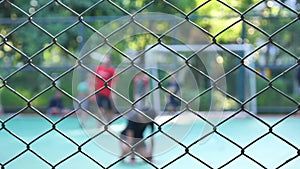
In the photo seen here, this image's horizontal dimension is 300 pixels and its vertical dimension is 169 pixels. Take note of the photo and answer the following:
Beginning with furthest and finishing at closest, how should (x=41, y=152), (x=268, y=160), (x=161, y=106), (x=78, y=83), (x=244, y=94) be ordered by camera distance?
(x=244, y=94) < (x=78, y=83) < (x=161, y=106) < (x=41, y=152) < (x=268, y=160)

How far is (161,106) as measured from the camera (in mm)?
6973

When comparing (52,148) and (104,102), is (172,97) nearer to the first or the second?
(104,102)

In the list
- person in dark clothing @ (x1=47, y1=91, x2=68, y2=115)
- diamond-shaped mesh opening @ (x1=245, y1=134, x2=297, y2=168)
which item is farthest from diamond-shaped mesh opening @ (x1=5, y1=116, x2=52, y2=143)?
diamond-shaped mesh opening @ (x1=245, y1=134, x2=297, y2=168)

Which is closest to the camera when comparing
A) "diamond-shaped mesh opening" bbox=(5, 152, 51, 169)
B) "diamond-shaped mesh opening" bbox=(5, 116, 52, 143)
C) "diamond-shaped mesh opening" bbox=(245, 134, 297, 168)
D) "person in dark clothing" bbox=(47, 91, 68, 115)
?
"diamond-shaped mesh opening" bbox=(5, 152, 51, 169)

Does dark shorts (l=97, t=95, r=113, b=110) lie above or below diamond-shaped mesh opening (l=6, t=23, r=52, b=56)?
above

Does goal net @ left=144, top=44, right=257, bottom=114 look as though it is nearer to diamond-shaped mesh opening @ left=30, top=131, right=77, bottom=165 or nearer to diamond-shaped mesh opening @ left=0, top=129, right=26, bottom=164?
diamond-shaped mesh opening @ left=30, top=131, right=77, bottom=165

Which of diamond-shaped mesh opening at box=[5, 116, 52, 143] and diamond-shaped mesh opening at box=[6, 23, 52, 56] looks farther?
diamond-shaped mesh opening at box=[6, 23, 52, 56]

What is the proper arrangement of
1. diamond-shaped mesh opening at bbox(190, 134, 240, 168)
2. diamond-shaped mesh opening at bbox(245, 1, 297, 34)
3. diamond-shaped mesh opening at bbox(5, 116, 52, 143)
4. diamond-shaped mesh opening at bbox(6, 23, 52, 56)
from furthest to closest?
diamond-shaped mesh opening at bbox(6, 23, 52, 56) → diamond-shaped mesh opening at bbox(245, 1, 297, 34) → diamond-shaped mesh opening at bbox(5, 116, 52, 143) → diamond-shaped mesh opening at bbox(190, 134, 240, 168)

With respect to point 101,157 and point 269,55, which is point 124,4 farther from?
point 101,157

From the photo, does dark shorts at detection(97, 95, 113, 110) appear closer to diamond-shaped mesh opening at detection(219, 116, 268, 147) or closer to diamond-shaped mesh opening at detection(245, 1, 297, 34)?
diamond-shaped mesh opening at detection(219, 116, 268, 147)

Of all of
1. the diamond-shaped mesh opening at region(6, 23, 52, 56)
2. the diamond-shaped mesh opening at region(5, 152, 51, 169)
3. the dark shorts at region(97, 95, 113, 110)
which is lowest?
the diamond-shaped mesh opening at region(6, 23, 52, 56)

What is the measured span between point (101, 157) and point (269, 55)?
4571 mm

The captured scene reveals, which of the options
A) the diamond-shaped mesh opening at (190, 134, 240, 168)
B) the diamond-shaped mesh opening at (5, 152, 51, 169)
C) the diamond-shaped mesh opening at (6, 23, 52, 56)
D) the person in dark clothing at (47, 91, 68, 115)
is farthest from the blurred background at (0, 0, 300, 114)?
the diamond-shaped mesh opening at (5, 152, 51, 169)

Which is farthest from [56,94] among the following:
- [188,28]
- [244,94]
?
[244,94]
